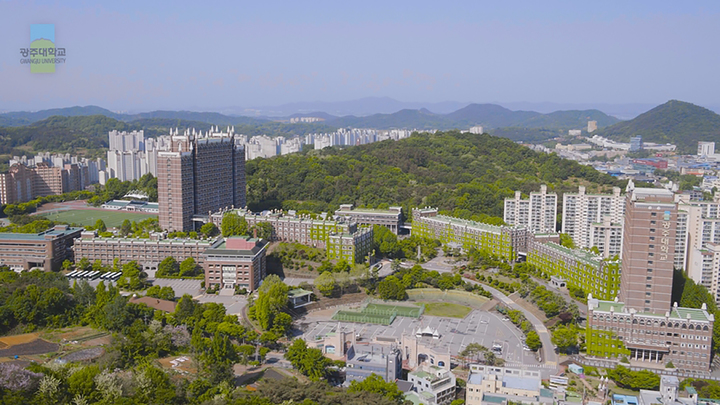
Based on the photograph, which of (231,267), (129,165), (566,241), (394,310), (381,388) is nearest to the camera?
(381,388)

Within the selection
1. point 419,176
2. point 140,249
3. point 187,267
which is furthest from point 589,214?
point 140,249

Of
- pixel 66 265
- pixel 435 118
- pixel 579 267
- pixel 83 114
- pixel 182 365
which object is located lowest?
pixel 182 365

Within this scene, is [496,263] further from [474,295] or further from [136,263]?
[136,263]

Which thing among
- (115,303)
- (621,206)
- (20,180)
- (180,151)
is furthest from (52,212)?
(621,206)

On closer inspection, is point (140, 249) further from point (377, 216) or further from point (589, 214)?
point (589, 214)

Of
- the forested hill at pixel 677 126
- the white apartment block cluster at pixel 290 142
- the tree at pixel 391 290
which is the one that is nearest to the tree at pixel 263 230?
the tree at pixel 391 290

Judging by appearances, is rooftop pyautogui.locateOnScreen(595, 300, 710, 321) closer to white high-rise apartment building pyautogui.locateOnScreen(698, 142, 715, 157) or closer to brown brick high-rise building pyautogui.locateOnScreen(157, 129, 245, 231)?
brown brick high-rise building pyautogui.locateOnScreen(157, 129, 245, 231)
